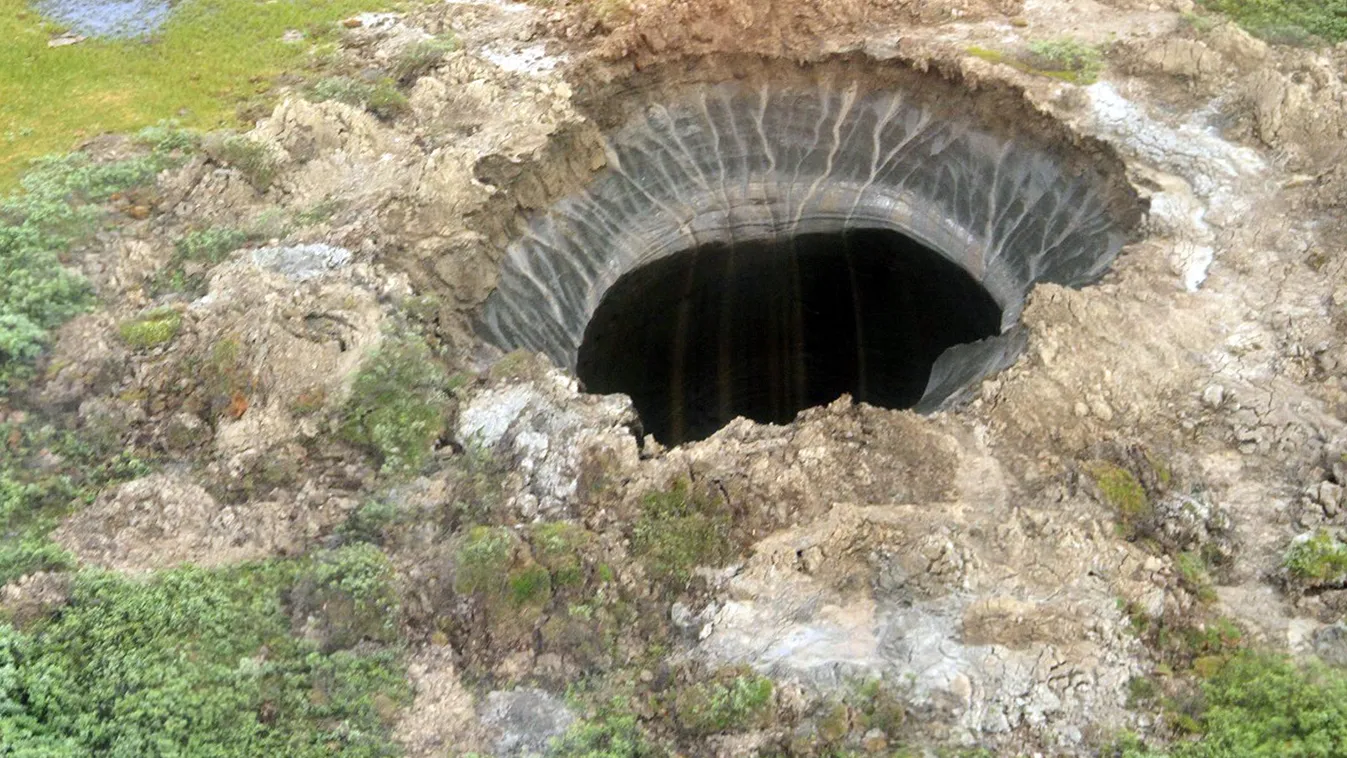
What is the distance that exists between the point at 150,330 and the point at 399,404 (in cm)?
527

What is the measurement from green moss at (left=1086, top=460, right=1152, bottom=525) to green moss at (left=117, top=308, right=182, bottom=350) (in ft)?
55.4

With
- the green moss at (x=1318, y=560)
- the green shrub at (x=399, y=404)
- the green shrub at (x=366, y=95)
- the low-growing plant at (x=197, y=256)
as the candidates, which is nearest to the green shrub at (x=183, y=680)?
the green shrub at (x=399, y=404)

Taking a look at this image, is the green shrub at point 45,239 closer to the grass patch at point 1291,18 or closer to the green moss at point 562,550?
the green moss at point 562,550

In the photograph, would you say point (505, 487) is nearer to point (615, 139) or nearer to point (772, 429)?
point (772, 429)

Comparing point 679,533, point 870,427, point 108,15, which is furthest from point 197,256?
point 870,427

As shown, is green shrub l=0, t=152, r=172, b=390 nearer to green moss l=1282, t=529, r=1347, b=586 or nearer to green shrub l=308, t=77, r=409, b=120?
green shrub l=308, t=77, r=409, b=120

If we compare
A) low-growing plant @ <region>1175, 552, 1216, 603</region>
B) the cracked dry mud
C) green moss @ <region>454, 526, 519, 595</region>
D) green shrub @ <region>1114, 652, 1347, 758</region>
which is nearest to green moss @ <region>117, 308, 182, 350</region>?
the cracked dry mud

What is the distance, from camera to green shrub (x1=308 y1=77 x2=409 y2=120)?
23.0 metres

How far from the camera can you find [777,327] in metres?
26.2

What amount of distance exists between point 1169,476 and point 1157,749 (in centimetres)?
489

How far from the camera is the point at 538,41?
25547mm

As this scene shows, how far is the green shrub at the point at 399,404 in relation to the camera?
16.2 m

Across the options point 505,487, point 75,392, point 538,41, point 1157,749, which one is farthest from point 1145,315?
point 75,392

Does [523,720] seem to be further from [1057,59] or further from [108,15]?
[108,15]
